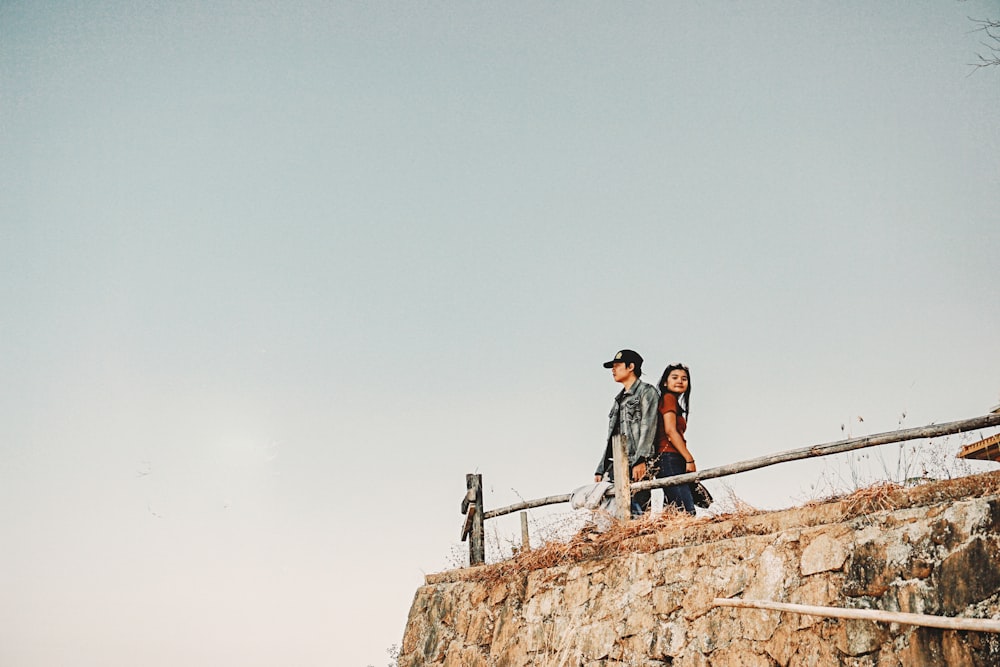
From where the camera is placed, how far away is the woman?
8271 mm

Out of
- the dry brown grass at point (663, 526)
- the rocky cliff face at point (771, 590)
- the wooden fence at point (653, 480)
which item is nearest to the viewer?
the rocky cliff face at point (771, 590)

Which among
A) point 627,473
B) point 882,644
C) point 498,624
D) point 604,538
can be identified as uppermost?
point 627,473

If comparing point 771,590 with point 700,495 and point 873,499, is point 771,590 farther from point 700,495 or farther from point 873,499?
point 700,495

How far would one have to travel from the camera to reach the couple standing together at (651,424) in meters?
8.54

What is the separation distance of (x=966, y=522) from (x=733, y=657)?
1.88 metres

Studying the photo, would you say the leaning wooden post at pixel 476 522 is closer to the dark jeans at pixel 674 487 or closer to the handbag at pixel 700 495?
the dark jeans at pixel 674 487

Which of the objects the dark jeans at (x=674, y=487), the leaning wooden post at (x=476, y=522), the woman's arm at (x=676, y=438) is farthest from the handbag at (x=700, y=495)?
the leaning wooden post at (x=476, y=522)

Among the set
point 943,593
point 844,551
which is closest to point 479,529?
point 844,551

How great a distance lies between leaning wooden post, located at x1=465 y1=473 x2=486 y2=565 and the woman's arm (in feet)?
8.73

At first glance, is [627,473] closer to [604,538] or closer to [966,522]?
[604,538]

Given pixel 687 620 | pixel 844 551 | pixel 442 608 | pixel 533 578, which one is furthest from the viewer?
pixel 442 608

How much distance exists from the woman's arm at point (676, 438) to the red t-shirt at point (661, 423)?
40 mm

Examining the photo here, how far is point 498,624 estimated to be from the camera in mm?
8875

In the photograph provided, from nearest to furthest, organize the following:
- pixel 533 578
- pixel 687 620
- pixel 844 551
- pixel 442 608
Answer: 1. pixel 844 551
2. pixel 687 620
3. pixel 533 578
4. pixel 442 608
